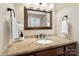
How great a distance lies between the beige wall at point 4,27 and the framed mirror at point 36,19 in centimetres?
24

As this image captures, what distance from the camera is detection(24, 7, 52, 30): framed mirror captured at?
1.66 m

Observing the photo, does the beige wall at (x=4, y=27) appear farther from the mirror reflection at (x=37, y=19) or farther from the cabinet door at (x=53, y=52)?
the cabinet door at (x=53, y=52)

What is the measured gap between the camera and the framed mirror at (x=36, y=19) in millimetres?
1659

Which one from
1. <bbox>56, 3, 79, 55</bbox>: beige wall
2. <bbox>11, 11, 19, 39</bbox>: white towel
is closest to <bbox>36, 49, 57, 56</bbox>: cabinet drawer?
<bbox>56, 3, 79, 55</bbox>: beige wall

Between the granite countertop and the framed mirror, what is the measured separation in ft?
0.57

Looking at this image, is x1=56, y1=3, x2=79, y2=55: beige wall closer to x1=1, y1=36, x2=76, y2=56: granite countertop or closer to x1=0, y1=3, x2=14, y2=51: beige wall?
x1=1, y1=36, x2=76, y2=56: granite countertop

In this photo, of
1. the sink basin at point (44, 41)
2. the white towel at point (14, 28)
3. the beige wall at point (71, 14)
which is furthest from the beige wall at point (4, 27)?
the beige wall at point (71, 14)

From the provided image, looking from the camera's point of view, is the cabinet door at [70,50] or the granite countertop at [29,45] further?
the cabinet door at [70,50]

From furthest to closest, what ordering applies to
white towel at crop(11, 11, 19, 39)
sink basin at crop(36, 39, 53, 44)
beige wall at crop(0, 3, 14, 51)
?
sink basin at crop(36, 39, 53, 44) → white towel at crop(11, 11, 19, 39) → beige wall at crop(0, 3, 14, 51)

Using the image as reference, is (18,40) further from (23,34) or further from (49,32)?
(49,32)

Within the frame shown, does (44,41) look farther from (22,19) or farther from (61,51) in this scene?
(22,19)

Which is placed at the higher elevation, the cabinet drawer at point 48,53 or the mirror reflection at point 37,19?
the mirror reflection at point 37,19

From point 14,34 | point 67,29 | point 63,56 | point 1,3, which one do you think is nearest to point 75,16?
point 67,29

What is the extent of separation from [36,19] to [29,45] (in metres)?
0.36
